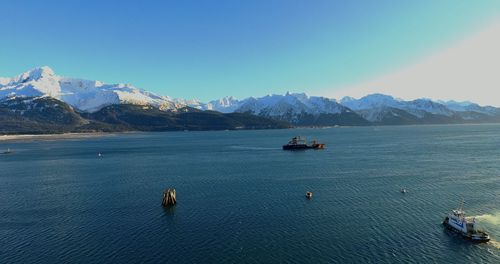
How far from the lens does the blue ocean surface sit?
54.6m

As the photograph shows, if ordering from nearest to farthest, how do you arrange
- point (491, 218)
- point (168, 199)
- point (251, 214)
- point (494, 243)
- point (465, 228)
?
1. point (494, 243)
2. point (465, 228)
3. point (491, 218)
4. point (251, 214)
5. point (168, 199)

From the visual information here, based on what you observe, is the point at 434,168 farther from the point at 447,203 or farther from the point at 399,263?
the point at 399,263

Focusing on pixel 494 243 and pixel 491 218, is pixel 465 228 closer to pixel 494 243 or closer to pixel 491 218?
pixel 494 243

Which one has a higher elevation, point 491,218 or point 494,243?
point 491,218

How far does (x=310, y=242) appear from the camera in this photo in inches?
2306

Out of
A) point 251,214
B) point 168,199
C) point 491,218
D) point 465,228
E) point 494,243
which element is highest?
point 465,228

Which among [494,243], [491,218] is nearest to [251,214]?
[494,243]

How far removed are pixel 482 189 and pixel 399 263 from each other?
54.7 metres

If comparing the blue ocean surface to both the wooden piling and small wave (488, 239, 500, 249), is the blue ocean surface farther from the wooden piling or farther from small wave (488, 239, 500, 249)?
the wooden piling

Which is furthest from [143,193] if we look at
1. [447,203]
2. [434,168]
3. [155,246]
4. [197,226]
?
[434,168]

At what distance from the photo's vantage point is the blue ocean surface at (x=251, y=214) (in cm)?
5456

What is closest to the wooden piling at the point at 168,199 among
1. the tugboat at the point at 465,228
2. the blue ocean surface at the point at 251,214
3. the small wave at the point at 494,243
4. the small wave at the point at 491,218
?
the blue ocean surface at the point at 251,214

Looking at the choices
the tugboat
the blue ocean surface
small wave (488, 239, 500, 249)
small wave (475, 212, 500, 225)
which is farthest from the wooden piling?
small wave (475, 212, 500, 225)

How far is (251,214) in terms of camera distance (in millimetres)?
74875
